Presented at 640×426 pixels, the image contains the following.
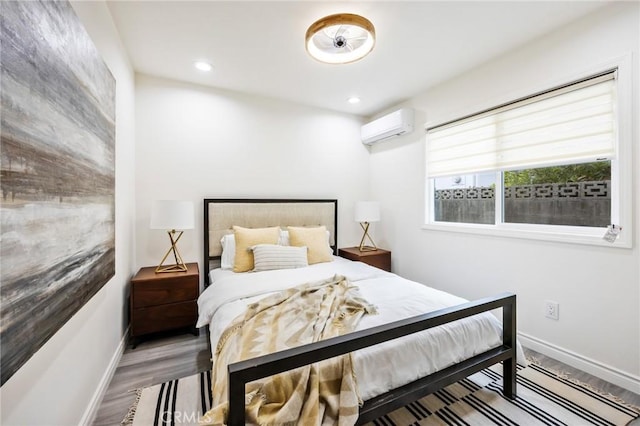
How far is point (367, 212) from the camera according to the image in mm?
3529

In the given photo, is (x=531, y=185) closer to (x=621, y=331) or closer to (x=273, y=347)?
(x=621, y=331)

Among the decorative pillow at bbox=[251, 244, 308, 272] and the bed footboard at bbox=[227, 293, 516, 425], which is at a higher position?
the decorative pillow at bbox=[251, 244, 308, 272]

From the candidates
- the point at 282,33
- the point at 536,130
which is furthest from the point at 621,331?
the point at 282,33

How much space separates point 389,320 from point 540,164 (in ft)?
6.04

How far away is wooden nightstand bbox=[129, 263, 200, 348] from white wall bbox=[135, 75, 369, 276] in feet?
1.89

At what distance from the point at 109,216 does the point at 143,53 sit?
5.18 feet

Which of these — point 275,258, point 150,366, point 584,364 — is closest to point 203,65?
point 275,258

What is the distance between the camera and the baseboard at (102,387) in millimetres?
1487

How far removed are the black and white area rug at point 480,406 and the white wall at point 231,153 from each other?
1.53 meters

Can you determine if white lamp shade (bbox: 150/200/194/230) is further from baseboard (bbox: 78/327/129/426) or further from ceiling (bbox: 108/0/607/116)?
ceiling (bbox: 108/0/607/116)

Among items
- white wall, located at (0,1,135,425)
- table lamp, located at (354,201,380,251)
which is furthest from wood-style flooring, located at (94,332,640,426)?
table lamp, located at (354,201,380,251)

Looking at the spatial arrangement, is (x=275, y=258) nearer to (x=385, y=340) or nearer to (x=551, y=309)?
(x=385, y=340)

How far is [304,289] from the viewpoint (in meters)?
1.94

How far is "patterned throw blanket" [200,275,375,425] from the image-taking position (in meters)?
1.07
